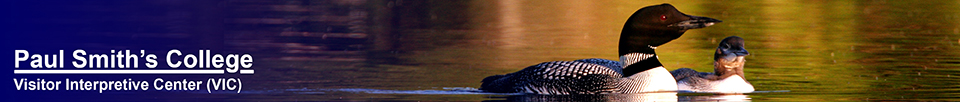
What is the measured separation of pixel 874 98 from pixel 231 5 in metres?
12.9

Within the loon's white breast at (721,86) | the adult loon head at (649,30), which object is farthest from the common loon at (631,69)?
the loon's white breast at (721,86)

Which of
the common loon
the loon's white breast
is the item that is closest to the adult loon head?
the common loon

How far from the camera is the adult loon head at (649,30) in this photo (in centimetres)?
735

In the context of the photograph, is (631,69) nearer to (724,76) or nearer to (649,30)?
(649,30)

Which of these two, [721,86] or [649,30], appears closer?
[649,30]

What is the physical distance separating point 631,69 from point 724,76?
3.01 feet

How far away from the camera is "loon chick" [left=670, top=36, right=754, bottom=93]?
26.2ft

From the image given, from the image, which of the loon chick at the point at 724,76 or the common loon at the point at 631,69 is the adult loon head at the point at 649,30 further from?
the loon chick at the point at 724,76

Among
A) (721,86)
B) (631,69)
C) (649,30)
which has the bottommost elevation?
(721,86)

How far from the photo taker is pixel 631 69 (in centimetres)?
755

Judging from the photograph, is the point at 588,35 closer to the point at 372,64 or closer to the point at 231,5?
the point at 372,64

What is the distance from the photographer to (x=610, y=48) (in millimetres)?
12305

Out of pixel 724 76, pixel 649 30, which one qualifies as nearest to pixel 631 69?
pixel 649 30

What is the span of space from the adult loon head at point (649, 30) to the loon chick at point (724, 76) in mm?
531
